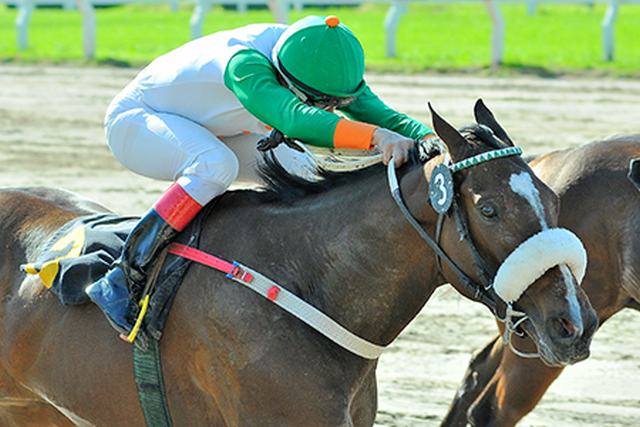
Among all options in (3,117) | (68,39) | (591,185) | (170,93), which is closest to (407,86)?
(3,117)

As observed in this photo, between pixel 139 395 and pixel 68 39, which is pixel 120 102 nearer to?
pixel 139 395

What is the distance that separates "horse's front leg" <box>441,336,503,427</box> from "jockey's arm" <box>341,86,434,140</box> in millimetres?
1742

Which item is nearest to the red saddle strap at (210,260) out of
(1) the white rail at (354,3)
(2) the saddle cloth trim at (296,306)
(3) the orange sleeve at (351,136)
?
(2) the saddle cloth trim at (296,306)

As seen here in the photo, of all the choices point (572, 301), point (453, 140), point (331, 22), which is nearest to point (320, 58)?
point (331, 22)

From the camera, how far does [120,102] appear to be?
15.4 ft

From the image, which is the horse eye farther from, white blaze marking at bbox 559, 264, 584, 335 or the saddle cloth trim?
the saddle cloth trim

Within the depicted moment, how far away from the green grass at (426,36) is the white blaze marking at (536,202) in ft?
39.8

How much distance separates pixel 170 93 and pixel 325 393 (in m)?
1.18

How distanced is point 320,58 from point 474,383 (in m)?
2.28

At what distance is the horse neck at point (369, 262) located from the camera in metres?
3.98

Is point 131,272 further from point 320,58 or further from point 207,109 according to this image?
point 320,58

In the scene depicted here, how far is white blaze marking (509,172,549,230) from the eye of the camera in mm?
3693

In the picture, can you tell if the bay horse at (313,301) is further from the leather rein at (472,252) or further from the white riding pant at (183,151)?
the white riding pant at (183,151)

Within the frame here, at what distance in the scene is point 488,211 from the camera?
370 centimetres
